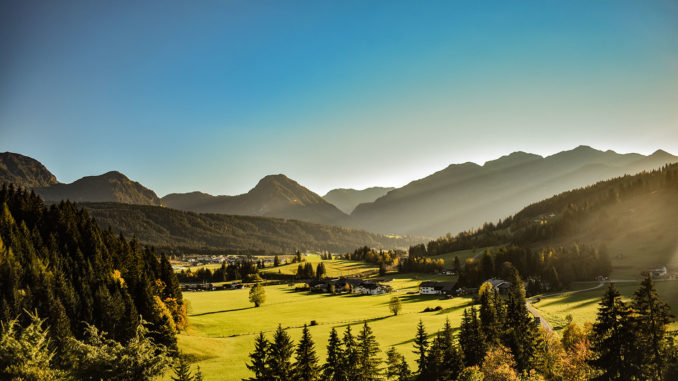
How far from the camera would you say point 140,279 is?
5816 centimetres

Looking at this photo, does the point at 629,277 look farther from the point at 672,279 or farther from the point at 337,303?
the point at 337,303

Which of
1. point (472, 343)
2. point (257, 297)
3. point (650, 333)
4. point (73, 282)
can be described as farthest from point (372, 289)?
point (650, 333)

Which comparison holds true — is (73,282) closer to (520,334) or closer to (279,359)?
(279,359)

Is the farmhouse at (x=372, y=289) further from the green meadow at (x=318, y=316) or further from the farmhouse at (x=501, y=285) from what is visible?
the farmhouse at (x=501, y=285)

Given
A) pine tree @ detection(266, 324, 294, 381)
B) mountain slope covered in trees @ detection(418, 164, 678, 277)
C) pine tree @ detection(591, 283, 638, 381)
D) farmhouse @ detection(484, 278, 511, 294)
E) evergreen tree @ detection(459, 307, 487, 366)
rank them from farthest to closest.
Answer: mountain slope covered in trees @ detection(418, 164, 678, 277)
farmhouse @ detection(484, 278, 511, 294)
evergreen tree @ detection(459, 307, 487, 366)
pine tree @ detection(266, 324, 294, 381)
pine tree @ detection(591, 283, 638, 381)

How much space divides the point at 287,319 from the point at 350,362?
4805 centimetres

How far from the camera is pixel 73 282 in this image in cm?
5041

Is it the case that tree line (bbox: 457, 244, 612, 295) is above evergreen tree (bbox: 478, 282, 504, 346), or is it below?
below

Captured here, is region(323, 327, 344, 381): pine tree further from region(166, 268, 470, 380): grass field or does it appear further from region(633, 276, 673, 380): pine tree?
region(633, 276, 673, 380): pine tree

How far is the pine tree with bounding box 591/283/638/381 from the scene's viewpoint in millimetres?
30484

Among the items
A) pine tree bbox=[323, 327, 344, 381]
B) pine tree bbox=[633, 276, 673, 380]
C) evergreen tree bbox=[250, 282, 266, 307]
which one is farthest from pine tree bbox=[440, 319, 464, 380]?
evergreen tree bbox=[250, 282, 266, 307]

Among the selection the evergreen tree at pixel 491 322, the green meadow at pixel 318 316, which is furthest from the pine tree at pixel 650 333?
the green meadow at pixel 318 316

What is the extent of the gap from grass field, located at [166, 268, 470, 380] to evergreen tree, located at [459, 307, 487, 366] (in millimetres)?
8420

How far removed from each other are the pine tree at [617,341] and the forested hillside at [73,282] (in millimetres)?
40163
